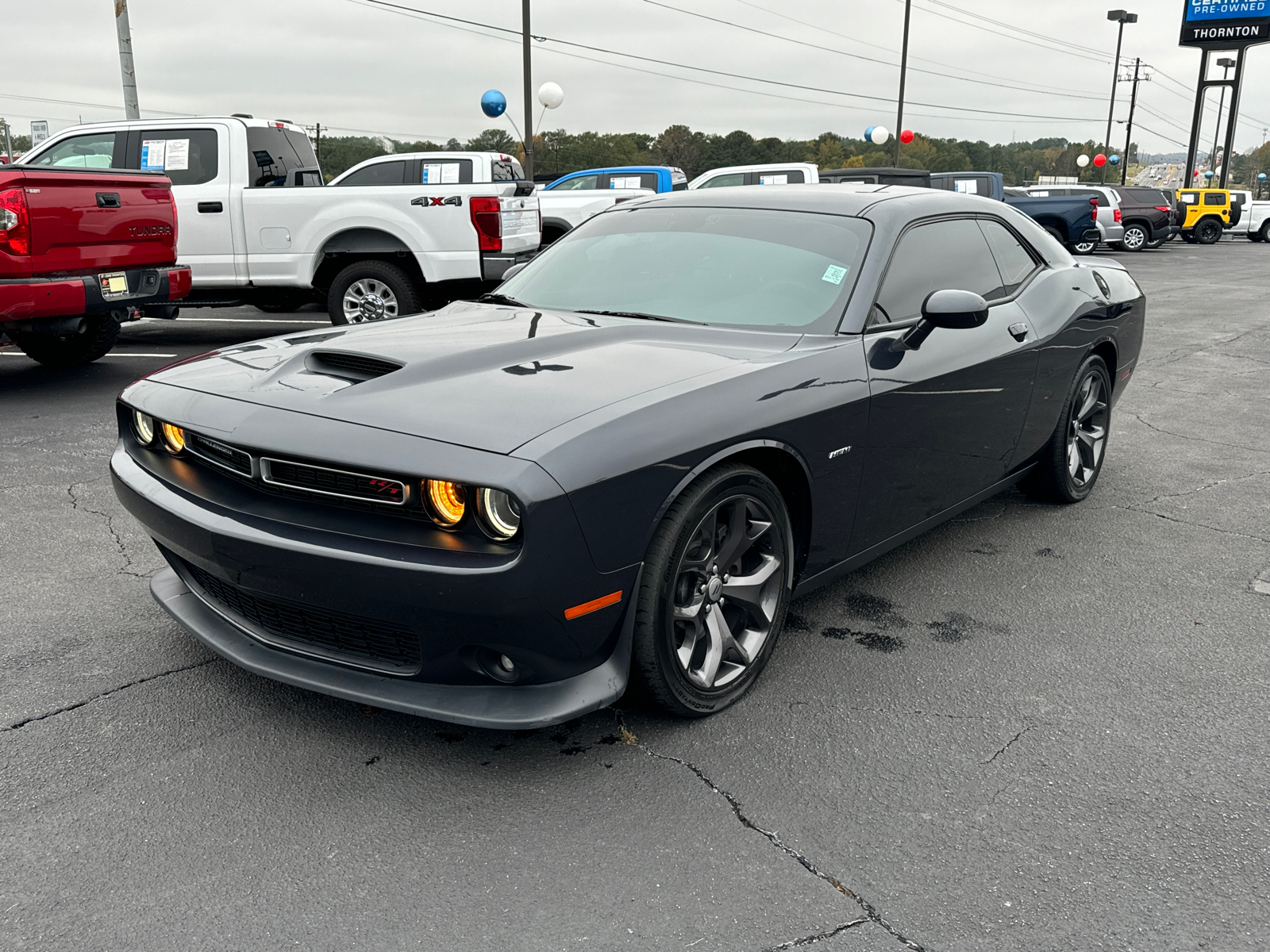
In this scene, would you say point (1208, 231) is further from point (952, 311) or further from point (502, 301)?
point (502, 301)

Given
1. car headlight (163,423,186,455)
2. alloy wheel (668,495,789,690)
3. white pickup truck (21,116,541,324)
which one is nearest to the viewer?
alloy wheel (668,495,789,690)

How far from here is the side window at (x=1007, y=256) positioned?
14.1ft

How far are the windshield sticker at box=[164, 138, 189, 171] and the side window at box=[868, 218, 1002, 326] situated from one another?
7782mm

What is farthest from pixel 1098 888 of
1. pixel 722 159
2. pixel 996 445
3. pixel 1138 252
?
pixel 722 159

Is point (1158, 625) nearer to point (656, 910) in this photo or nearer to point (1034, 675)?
point (1034, 675)

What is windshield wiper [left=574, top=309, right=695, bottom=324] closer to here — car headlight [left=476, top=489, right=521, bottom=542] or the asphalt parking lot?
the asphalt parking lot

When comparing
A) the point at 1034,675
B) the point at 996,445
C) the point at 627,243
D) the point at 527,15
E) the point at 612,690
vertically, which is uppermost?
the point at 527,15

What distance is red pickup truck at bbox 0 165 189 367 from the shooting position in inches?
251


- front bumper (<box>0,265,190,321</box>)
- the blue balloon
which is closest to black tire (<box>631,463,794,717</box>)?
front bumper (<box>0,265,190,321</box>)

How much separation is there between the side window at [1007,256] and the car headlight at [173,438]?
118 inches

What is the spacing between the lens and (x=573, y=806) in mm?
2496

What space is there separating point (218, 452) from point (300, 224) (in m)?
7.11

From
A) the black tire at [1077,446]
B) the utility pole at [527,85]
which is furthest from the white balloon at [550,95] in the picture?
the black tire at [1077,446]

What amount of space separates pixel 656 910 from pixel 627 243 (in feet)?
8.23
